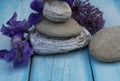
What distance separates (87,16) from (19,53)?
0.30 metres

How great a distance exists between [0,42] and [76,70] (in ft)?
1.11

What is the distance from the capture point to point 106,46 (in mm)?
938

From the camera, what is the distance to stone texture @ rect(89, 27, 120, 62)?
0.92 m

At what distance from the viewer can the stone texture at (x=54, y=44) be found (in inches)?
38.2

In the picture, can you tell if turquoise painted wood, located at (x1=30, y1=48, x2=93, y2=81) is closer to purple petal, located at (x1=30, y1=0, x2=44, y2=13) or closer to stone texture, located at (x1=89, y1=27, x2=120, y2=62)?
stone texture, located at (x1=89, y1=27, x2=120, y2=62)

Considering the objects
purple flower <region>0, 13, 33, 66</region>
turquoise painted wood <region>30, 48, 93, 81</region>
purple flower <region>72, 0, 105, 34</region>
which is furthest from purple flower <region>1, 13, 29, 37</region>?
purple flower <region>72, 0, 105, 34</region>

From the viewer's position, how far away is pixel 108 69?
92cm

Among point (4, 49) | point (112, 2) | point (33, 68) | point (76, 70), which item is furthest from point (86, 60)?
point (112, 2)

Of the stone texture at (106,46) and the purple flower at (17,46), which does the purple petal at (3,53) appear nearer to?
the purple flower at (17,46)

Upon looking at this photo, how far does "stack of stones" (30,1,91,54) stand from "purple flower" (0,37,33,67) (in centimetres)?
4

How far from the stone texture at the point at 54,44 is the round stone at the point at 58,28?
21 millimetres

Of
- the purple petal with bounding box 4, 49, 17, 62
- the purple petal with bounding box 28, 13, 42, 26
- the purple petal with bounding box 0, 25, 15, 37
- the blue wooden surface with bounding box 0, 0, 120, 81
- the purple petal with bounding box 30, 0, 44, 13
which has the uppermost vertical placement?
the purple petal with bounding box 30, 0, 44, 13

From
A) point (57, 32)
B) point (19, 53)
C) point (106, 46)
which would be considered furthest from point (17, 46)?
point (106, 46)

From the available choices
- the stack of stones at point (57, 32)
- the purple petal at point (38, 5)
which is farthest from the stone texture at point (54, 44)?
the purple petal at point (38, 5)
